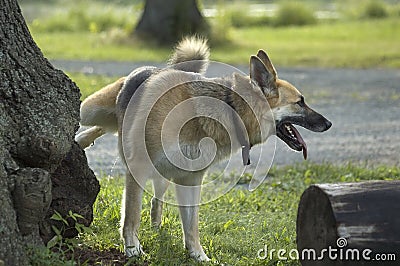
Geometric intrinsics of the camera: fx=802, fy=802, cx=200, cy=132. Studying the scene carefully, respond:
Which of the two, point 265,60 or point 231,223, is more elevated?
point 265,60

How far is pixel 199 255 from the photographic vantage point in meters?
5.56

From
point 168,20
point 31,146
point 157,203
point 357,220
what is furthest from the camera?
point 168,20

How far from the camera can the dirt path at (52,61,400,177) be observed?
945 centimetres

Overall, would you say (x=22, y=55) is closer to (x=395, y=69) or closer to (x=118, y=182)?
(x=118, y=182)

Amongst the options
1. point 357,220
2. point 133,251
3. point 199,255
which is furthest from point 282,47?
point 357,220

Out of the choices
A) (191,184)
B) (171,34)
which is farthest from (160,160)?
(171,34)

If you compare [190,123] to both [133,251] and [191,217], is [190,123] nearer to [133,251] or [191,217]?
[191,217]

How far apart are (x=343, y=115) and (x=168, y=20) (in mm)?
8524

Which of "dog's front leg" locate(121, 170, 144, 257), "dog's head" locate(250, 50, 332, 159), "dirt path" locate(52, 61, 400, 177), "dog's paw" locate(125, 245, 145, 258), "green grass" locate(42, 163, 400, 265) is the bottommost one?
"dirt path" locate(52, 61, 400, 177)

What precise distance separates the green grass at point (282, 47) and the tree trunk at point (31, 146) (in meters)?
12.1

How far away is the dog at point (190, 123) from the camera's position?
5520mm

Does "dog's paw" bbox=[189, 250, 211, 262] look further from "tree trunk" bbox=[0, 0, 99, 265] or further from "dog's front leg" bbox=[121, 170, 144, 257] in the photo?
"tree trunk" bbox=[0, 0, 99, 265]

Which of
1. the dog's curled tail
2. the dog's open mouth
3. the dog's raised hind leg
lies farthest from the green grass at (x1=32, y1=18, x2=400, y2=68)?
the dog's open mouth

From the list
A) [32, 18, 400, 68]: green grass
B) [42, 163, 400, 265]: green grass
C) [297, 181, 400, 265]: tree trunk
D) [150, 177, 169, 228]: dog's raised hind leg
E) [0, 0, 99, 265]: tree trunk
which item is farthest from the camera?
[32, 18, 400, 68]: green grass
